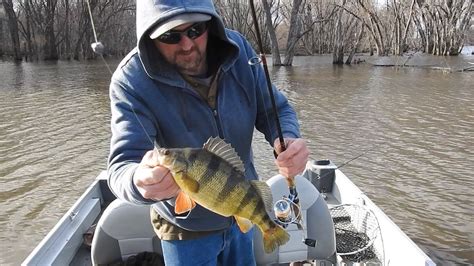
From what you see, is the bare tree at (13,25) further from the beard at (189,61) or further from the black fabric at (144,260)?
the beard at (189,61)

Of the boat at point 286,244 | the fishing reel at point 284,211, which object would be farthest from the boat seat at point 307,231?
the fishing reel at point 284,211

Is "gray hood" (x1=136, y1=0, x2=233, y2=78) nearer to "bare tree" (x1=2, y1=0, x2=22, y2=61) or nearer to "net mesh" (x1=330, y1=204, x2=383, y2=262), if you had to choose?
"net mesh" (x1=330, y1=204, x2=383, y2=262)

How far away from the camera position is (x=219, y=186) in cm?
206

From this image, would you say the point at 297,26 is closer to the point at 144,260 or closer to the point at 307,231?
the point at 307,231

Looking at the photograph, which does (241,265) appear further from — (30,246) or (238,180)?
(30,246)

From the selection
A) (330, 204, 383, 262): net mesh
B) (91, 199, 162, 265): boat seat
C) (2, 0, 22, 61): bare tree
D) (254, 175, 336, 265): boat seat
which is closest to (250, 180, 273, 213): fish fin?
(254, 175, 336, 265): boat seat

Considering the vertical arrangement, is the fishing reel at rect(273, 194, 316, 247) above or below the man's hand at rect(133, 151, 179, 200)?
below

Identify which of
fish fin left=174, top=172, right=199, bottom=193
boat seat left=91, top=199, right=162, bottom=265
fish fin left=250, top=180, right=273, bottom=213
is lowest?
boat seat left=91, top=199, right=162, bottom=265

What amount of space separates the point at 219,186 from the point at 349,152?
895 cm

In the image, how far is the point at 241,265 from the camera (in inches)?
111

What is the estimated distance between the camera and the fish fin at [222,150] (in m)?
2.06

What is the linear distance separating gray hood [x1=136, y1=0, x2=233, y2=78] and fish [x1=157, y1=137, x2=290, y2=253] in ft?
2.01

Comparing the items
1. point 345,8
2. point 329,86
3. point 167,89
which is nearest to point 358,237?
point 167,89

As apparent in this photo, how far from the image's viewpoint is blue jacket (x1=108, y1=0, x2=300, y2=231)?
2262mm
